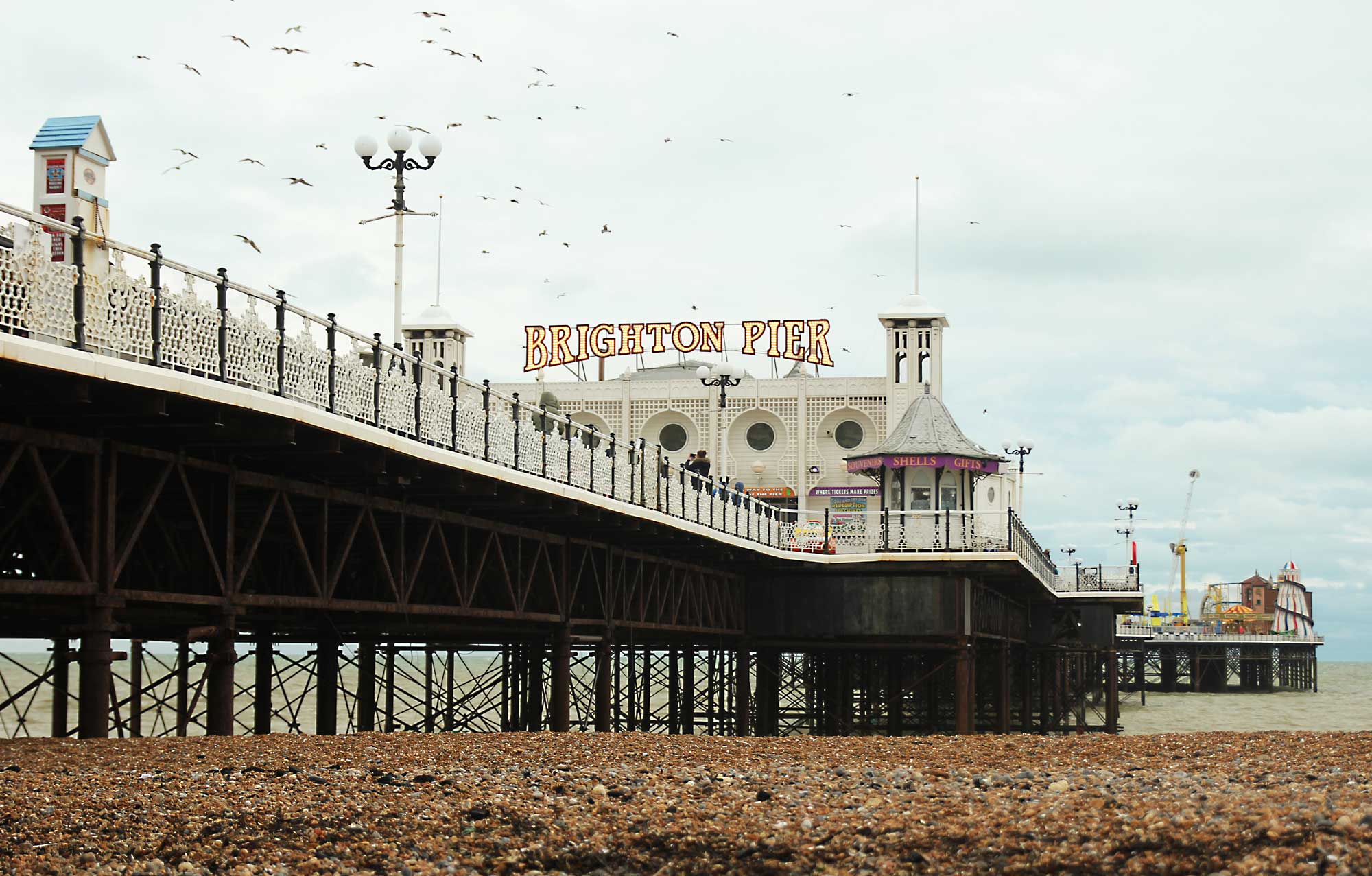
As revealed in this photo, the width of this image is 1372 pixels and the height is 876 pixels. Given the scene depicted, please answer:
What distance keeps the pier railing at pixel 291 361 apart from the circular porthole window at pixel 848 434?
2915cm

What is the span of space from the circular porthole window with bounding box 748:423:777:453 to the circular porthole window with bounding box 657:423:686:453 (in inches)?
105

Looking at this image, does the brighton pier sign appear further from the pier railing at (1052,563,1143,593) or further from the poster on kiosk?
the poster on kiosk

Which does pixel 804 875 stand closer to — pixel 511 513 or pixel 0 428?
pixel 0 428

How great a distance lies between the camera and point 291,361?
1889 centimetres

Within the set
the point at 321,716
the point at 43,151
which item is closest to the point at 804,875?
the point at 43,151

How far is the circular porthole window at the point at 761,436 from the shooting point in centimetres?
6581

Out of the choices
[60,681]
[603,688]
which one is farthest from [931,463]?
[60,681]

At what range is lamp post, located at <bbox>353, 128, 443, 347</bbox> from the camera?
82.9 feet

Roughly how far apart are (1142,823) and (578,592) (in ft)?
79.5

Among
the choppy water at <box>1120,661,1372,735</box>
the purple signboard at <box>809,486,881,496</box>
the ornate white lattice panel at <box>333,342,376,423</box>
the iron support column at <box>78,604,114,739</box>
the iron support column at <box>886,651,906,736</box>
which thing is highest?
Answer: the purple signboard at <box>809,486,881,496</box>

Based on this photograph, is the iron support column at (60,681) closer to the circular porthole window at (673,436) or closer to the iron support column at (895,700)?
the iron support column at (895,700)

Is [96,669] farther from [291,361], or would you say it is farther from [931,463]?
[931,463]

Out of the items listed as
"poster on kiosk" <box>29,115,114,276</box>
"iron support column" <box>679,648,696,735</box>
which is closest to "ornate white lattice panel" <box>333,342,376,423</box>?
"poster on kiosk" <box>29,115,114,276</box>

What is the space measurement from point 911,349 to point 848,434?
4446 mm
